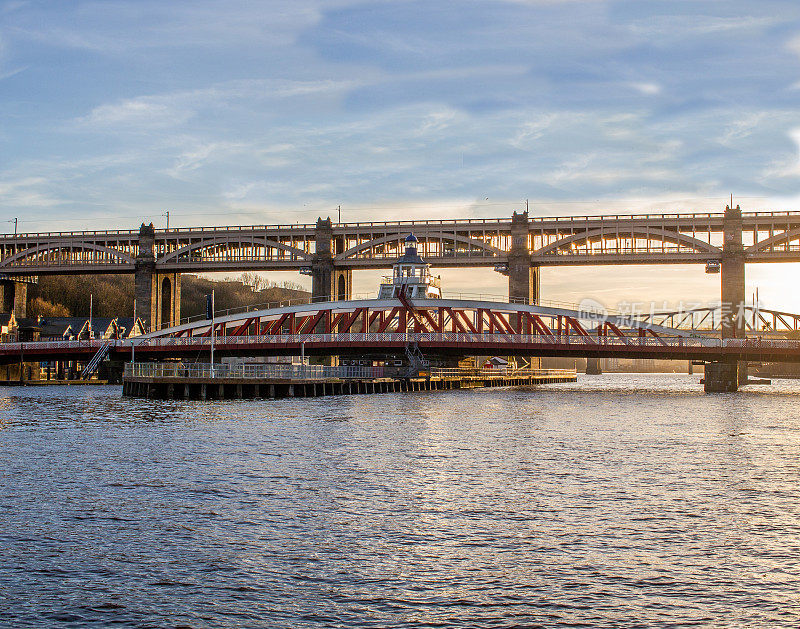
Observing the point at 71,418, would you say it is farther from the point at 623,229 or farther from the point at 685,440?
the point at 623,229

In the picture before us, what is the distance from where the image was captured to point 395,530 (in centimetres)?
2338

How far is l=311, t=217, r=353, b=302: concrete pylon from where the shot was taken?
464 ft

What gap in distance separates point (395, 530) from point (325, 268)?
393 feet

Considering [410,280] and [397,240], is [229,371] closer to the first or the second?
[410,280]

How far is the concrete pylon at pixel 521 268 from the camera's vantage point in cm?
13438

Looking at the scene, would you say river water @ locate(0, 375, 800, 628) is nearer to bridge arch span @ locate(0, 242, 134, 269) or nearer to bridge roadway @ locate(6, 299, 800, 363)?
bridge roadway @ locate(6, 299, 800, 363)

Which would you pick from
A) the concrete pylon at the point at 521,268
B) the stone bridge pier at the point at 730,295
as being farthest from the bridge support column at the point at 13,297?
the stone bridge pier at the point at 730,295

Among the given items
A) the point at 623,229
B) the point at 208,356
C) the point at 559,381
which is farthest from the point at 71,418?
the point at 559,381

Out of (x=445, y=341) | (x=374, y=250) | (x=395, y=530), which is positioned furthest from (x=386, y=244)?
(x=395, y=530)

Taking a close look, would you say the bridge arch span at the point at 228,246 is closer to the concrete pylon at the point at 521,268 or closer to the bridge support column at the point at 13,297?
the bridge support column at the point at 13,297

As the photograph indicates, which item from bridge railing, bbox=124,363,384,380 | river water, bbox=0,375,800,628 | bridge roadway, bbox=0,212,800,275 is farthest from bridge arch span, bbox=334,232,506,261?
river water, bbox=0,375,800,628

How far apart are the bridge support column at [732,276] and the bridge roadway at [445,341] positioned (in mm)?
11543

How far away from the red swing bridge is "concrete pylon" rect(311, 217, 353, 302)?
25.8 meters

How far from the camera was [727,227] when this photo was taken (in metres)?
130
